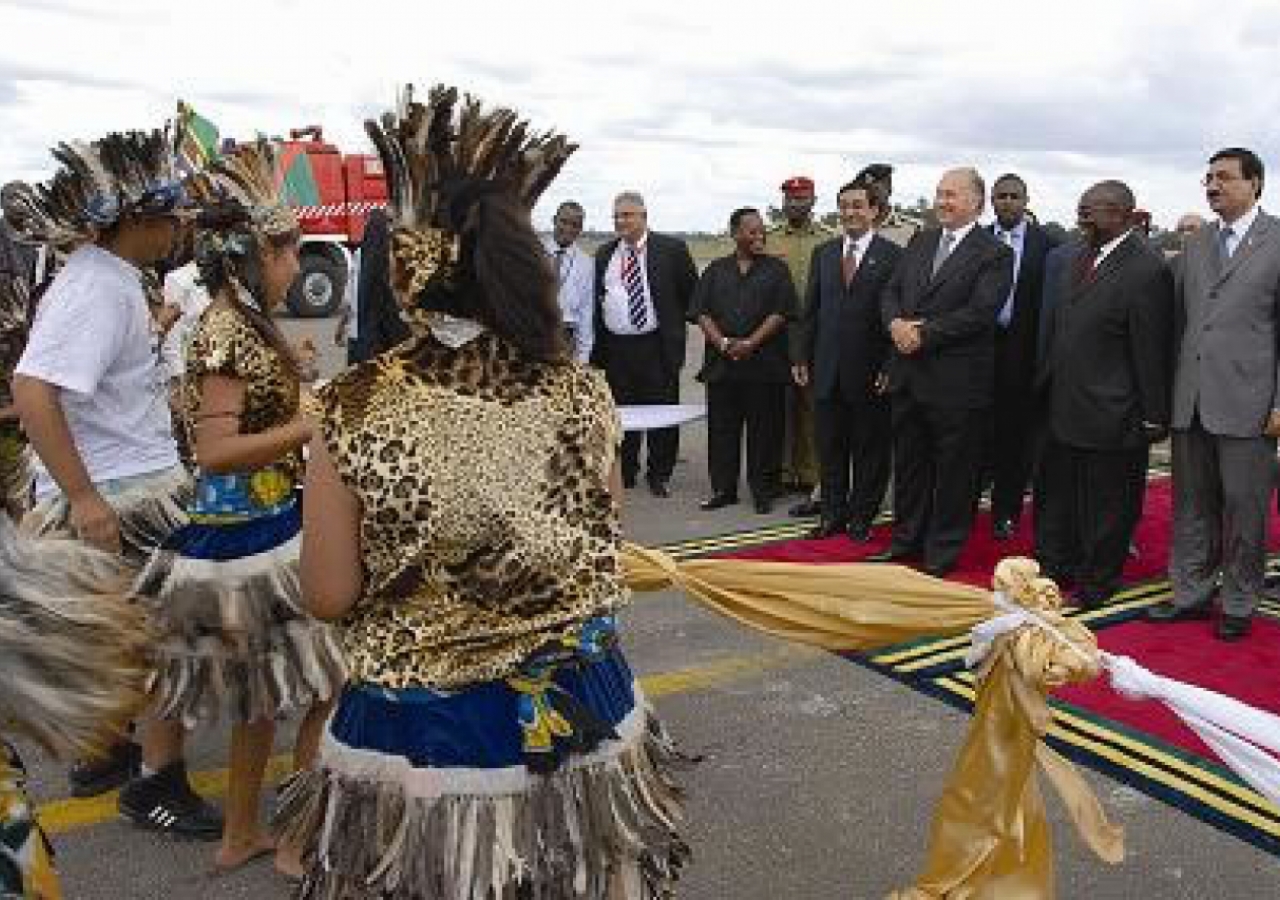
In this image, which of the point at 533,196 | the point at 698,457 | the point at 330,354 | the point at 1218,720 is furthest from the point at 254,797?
the point at 330,354

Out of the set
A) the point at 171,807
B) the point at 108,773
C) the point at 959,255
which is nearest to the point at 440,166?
the point at 171,807

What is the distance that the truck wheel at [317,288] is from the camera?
1955 cm

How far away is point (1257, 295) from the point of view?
523cm

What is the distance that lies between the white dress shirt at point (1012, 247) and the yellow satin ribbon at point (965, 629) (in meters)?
4.18

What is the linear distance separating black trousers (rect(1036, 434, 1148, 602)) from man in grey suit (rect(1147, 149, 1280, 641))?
36cm

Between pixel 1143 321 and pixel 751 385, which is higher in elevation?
pixel 1143 321

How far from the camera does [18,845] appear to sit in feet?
5.91

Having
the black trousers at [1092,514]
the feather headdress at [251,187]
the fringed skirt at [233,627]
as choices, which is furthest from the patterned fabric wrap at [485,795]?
the black trousers at [1092,514]

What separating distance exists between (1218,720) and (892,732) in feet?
6.68

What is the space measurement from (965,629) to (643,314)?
587cm

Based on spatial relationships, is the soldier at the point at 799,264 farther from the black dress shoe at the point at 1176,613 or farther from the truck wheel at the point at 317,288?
the truck wheel at the point at 317,288

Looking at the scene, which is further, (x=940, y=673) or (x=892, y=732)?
(x=940, y=673)

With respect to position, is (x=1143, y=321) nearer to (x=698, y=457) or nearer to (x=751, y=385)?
(x=751, y=385)

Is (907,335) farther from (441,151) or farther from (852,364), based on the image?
(441,151)
